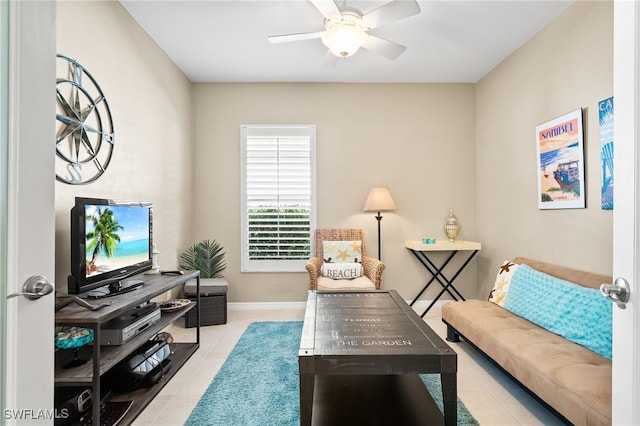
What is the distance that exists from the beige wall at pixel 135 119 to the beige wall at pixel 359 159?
37cm

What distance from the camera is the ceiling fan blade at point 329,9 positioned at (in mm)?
2285

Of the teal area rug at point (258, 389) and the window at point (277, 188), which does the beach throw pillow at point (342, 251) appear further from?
the teal area rug at point (258, 389)

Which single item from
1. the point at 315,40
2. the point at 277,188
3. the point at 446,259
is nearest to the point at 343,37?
A: the point at 315,40

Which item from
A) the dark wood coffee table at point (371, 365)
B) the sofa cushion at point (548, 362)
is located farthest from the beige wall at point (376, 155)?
the dark wood coffee table at point (371, 365)

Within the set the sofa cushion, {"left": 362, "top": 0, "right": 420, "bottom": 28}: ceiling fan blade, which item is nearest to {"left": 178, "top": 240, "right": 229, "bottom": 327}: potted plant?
the sofa cushion

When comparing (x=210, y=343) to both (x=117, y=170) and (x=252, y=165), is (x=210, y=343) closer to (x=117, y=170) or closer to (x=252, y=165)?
(x=117, y=170)

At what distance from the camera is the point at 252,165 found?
14.4 feet

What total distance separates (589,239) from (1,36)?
132 inches

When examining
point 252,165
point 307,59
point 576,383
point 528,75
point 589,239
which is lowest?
point 576,383

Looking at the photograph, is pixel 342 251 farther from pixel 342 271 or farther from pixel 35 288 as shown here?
pixel 35 288

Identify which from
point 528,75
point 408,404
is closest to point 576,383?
point 408,404

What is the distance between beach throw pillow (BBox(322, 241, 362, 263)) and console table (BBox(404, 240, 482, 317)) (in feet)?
1.89

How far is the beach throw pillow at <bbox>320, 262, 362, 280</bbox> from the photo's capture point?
3.85 metres

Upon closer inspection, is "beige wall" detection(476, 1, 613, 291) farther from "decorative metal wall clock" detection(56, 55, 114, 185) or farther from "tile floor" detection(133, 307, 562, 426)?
"decorative metal wall clock" detection(56, 55, 114, 185)
